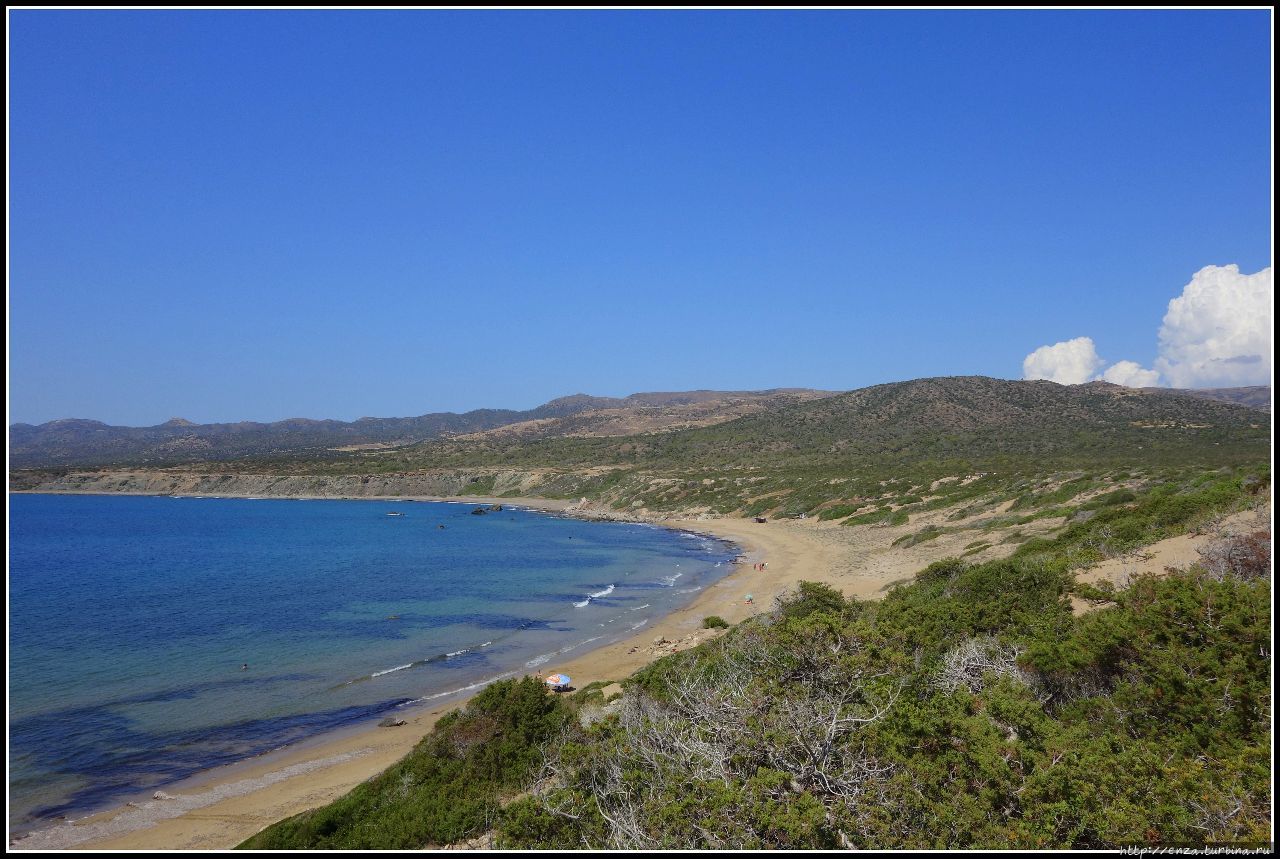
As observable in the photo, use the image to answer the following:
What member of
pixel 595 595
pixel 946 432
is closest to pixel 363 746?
pixel 595 595

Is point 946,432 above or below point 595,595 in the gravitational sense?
above

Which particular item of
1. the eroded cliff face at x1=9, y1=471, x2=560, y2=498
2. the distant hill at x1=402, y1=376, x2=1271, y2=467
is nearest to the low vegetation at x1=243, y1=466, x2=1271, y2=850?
the distant hill at x1=402, y1=376, x2=1271, y2=467

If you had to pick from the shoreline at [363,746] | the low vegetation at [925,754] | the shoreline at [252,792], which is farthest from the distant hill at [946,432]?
the shoreline at [252,792]

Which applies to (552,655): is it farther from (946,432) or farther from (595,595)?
(946,432)

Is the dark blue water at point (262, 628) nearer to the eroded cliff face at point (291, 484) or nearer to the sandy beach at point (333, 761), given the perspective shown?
the sandy beach at point (333, 761)

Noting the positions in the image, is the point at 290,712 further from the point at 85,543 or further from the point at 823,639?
the point at 85,543

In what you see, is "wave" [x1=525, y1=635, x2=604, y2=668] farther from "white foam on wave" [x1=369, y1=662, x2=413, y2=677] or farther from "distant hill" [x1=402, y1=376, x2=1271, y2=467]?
"distant hill" [x1=402, y1=376, x2=1271, y2=467]

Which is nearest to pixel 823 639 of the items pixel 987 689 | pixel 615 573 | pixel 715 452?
pixel 987 689
